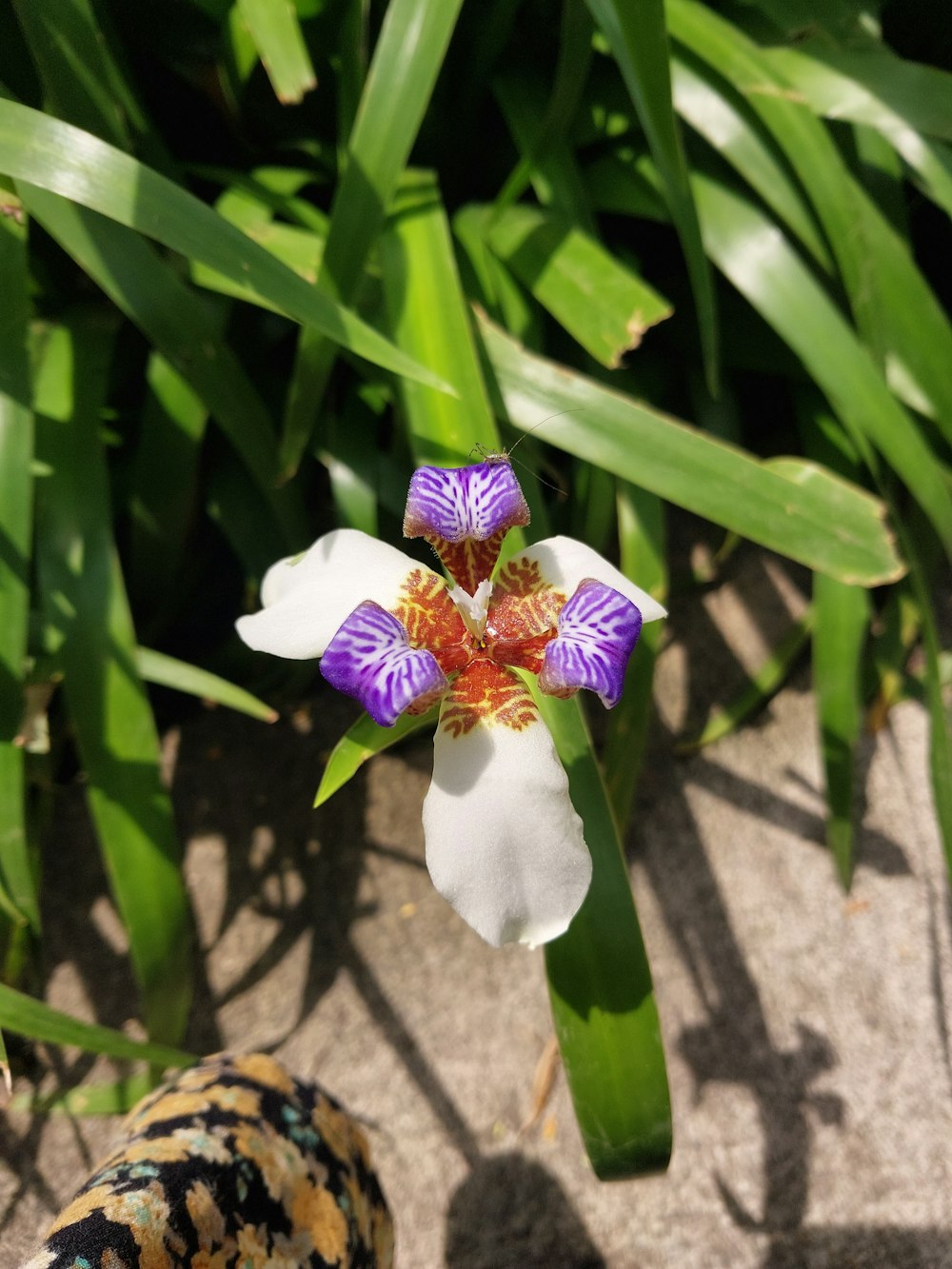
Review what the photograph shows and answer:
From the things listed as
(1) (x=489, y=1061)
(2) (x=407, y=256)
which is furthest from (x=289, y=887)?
(2) (x=407, y=256)

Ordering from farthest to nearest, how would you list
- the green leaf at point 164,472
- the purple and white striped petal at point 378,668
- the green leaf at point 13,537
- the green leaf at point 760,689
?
1. the green leaf at point 760,689
2. the green leaf at point 164,472
3. the green leaf at point 13,537
4. the purple and white striped petal at point 378,668

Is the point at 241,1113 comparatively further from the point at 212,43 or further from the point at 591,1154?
the point at 212,43

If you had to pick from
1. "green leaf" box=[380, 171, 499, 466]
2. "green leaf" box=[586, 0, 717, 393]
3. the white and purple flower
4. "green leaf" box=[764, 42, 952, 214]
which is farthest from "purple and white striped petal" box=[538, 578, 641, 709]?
"green leaf" box=[764, 42, 952, 214]

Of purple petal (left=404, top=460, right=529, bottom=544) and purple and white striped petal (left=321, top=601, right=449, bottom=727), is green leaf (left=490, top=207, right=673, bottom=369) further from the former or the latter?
purple and white striped petal (left=321, top=601, right=449, bottom=727)

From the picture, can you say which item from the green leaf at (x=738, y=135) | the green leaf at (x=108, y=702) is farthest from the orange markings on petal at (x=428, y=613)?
the green leaf at (x=738, y=135)

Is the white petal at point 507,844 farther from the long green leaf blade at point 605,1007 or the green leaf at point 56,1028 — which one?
the green leaf at point 56,1028

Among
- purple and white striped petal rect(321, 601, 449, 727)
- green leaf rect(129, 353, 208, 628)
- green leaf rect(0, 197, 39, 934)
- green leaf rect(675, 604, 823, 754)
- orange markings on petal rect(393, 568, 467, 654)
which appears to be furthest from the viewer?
green leaf rect(675, 604, 823, 754)

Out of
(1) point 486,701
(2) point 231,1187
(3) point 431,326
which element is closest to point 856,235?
(3) point 431,326
